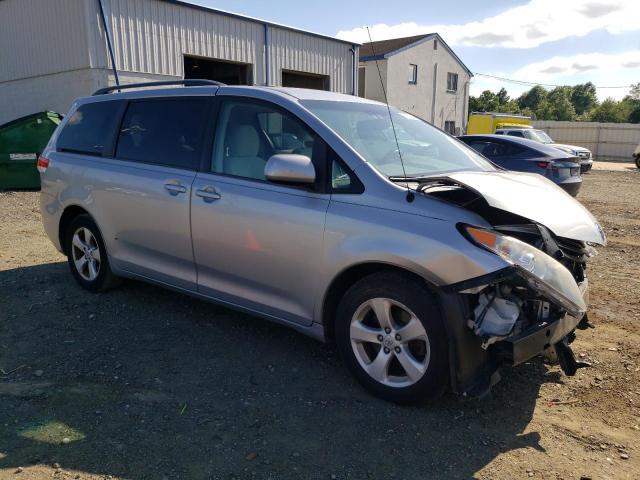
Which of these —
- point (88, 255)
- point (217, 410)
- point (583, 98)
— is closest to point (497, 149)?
point (88, 255)

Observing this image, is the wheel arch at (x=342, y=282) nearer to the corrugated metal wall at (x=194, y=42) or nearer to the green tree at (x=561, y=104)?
the corrugated metal wall at (x=194, y=42)

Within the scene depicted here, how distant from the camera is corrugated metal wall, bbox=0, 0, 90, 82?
1341cm

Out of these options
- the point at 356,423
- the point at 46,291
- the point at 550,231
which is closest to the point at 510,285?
the point at 550,231

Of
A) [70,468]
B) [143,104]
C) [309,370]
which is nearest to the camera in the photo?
[70,468]

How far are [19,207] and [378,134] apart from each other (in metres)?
8.74

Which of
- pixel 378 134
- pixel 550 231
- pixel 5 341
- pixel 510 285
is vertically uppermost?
pixel 378 134

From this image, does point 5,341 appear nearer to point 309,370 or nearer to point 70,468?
point 70,468

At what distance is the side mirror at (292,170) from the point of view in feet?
10.8

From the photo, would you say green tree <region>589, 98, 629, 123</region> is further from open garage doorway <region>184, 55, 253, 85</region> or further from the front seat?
the front seat

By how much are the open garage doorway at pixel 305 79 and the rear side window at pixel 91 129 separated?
44.6 ft

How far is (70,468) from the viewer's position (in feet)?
8.74

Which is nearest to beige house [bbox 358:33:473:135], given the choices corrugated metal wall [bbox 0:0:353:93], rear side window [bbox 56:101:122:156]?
corrugated metal wall [bbox 0:0:353:93]

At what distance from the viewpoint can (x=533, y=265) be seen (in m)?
2.83

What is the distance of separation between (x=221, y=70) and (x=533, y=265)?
1806 cm
